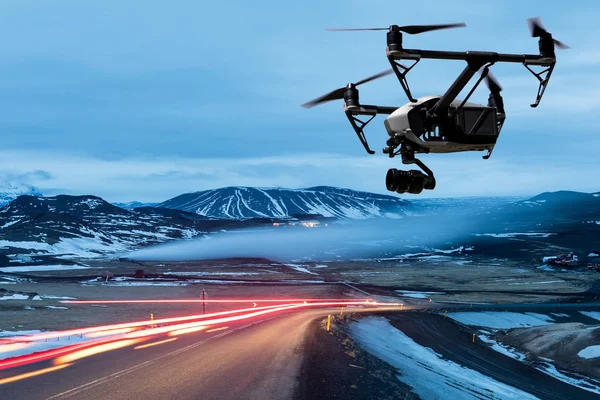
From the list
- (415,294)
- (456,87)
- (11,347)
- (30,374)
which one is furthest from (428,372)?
(415,294)

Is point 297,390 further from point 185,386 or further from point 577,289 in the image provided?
point 577,289

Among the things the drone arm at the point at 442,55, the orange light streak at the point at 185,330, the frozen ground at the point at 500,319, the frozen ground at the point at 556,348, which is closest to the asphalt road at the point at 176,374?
the orange light streak at the point at 185,330

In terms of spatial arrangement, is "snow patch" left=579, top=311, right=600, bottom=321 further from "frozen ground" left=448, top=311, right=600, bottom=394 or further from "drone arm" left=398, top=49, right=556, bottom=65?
"drone arm" left=398, top=49, right=556, bottom=65

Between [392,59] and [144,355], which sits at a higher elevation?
[392,59]

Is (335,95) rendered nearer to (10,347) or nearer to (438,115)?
(438,115)

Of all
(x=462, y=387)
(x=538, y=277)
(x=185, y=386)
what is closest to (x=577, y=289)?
(x=538, y=277)

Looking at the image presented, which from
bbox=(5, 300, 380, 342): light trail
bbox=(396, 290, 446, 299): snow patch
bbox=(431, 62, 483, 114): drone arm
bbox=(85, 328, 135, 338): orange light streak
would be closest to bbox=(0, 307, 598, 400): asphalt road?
bbox=(85, 328, 135, 338): orange light streak

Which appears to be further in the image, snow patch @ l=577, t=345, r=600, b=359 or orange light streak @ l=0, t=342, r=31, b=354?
snow patch @ l=577, t=345, r=600, b=359
